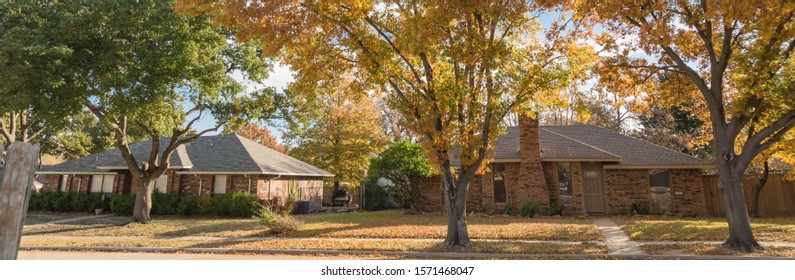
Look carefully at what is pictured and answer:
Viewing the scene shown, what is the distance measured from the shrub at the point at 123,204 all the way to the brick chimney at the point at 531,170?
2123cm

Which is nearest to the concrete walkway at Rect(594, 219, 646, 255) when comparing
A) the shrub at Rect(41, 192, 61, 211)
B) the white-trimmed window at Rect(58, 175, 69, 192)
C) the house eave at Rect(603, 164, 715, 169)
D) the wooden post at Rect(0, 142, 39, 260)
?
the house eave at Rect(603, 164, 715, 169)

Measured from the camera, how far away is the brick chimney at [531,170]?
65.5 ft

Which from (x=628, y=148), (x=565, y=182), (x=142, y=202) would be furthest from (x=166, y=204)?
(x=628, y=148)

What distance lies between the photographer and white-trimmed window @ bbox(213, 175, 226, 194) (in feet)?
73.8

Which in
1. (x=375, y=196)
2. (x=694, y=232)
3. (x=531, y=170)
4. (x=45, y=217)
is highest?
(x=531, y=170)

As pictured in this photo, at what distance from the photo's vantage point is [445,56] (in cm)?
1092

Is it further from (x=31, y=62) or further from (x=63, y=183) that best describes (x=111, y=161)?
(x=31, y=62)

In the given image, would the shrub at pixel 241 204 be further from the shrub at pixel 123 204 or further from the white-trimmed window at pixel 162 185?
the shrub at pixel 123 204

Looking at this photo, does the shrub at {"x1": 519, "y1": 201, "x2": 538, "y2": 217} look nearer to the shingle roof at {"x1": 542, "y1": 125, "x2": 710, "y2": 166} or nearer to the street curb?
the shingle roof at {"x1": 542, "y1": 125, "x2": 710, "y2": 166}

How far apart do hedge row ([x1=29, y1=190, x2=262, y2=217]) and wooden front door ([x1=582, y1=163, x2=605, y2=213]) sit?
55.2 ft

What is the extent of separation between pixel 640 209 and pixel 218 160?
23.2m

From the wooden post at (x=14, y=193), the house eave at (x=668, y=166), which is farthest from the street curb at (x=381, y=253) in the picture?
the house eave at (x=668, y=166)

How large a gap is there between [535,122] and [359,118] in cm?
1578

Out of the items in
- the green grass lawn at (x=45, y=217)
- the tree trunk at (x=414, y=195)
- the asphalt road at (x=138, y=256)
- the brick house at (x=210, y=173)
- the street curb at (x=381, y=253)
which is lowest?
the asphalt road at (x=138, y=256)
